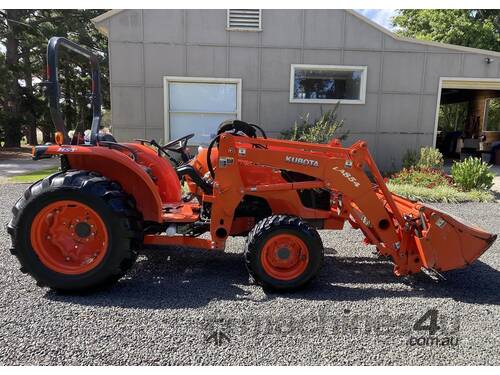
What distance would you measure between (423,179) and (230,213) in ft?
20.8

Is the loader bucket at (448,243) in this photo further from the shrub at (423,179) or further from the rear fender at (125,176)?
the shrub at (423,179)

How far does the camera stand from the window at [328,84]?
10305 mm

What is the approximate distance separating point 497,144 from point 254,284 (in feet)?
46.2

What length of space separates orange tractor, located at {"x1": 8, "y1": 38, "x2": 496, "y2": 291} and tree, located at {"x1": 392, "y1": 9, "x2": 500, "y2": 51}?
18084 millimetres

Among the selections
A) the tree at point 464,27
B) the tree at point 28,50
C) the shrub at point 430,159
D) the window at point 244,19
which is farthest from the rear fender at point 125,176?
the tree at point 464,27

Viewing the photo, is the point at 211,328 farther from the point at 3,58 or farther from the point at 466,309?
the point at 3,58

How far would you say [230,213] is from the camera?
11.6ft

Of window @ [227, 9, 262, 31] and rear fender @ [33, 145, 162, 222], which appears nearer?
rear fender @ [33, 145, 162, 222]

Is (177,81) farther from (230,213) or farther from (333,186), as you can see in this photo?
(333,186)

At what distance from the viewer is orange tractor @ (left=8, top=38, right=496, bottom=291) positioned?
324 centimetres

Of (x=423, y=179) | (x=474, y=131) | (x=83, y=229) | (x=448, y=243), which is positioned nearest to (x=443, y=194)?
(x=423, y=179)

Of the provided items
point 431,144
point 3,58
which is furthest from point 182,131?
point 3,58

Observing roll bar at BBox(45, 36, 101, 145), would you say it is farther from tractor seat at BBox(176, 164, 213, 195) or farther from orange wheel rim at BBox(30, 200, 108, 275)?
tractor seat at BBox(176, 164, 213, 195)

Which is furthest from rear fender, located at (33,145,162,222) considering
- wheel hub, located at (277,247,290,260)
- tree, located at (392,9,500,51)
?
tree, located at (392,9,500,51)
